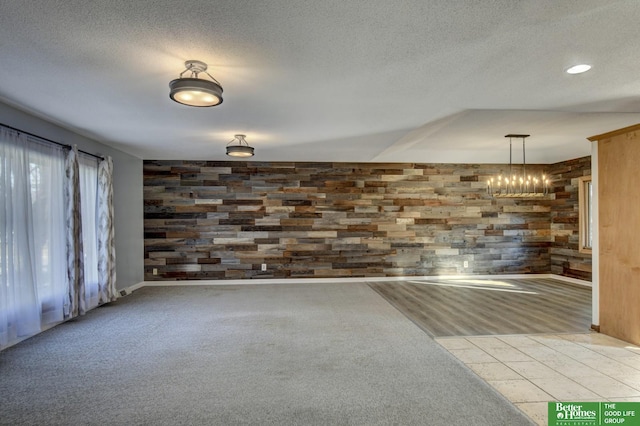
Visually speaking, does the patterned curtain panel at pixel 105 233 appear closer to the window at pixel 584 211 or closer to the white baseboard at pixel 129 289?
the white baseboard at pixel 129 289

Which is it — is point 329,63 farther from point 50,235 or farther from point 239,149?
point 50,235

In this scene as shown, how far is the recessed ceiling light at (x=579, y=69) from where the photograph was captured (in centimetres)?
256

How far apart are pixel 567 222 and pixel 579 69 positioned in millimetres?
5638

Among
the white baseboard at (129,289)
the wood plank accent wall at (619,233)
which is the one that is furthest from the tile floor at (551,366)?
the white baseboard at (129,289)

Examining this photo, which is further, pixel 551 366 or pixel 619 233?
pixel 619 233

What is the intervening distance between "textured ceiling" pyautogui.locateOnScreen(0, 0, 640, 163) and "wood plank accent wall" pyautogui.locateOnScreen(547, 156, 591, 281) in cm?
254

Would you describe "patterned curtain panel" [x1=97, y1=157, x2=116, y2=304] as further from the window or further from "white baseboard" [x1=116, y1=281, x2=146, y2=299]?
the window

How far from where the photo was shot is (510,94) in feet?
10.4

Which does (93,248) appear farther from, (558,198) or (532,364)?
(558,198)

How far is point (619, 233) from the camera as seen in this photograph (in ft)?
12.1

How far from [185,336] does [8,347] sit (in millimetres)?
1785

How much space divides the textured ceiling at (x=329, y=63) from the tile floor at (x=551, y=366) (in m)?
2.58

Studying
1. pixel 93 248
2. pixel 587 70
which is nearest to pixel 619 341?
pixel 587 70

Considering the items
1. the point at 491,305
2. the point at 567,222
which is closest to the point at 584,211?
the point at 567,222
